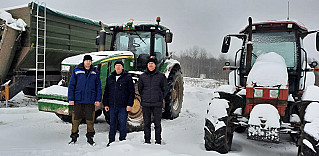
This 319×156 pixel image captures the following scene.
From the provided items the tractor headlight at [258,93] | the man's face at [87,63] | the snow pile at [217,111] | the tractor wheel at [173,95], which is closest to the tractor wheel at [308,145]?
the tractor headlight at [258,93]

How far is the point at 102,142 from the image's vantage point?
441 cm

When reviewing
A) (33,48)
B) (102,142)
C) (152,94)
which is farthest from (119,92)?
(33,48)

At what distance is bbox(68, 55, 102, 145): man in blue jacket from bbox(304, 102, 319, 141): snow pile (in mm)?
3162

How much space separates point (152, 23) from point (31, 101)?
5.84 metres

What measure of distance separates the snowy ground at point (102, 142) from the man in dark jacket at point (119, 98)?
1.07ft

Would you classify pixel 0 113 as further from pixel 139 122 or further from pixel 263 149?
pixel 263 149

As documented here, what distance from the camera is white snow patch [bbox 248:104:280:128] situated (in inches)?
134

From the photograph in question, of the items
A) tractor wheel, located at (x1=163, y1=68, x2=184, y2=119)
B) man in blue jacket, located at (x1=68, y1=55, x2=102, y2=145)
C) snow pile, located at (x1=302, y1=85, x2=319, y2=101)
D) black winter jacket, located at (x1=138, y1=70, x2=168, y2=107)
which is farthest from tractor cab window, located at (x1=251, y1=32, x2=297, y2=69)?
man in blue jacket, located at (x1=68, y1=55, x2=102, y2=145)

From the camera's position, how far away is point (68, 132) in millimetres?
5082

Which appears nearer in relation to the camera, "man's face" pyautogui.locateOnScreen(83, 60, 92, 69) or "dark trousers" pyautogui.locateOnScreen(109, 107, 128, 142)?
"dark trousers" pyautogui.locateOnScreen(109, 107, 128, 142)

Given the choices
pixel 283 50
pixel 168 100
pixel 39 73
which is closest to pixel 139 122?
pixel 168 100

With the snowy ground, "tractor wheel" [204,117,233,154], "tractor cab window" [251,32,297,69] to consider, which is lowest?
the snowy ground

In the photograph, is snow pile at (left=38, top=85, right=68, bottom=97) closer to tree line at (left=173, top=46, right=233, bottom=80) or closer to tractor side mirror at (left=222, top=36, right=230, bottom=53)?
tractor side mirror at (left=222, top=36, right=230, bottom=53)

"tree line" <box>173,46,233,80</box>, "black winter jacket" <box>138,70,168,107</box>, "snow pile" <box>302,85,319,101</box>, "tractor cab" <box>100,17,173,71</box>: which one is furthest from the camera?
"tree line" <box>173,46,233,80</box>
